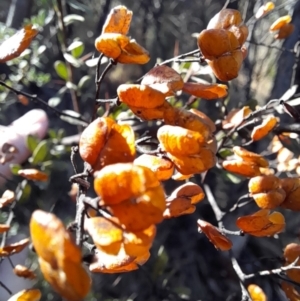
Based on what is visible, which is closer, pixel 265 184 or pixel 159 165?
pixel 159 165

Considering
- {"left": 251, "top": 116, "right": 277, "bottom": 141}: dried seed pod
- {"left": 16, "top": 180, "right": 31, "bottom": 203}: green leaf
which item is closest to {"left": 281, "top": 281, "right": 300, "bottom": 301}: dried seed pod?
{"left": 251, "top": 116, "right": 277, "bottom": 141}: dried seed pod

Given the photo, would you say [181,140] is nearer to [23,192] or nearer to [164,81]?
[164,81]

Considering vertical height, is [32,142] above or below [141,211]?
below

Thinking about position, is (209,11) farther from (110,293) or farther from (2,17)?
(110,293)

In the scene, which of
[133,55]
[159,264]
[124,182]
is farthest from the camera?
[159,264]

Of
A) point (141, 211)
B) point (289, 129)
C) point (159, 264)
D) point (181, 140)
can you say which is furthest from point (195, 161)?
point (159, 264)

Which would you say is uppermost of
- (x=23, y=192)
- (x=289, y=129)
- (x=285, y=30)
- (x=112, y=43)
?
(x=112, y=43)

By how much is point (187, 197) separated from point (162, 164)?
0.10 metres

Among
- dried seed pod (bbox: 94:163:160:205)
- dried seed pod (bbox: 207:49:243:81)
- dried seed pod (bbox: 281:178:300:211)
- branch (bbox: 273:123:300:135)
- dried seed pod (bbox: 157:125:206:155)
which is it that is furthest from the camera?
branch (bbox: 273:123:300:135)

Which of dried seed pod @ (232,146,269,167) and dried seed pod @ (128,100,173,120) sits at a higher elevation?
dried seed pod @ (128,100,173,120)

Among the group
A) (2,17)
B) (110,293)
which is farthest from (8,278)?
(2,17)

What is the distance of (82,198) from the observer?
0.46m

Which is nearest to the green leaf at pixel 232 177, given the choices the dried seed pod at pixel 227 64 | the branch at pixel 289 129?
the branch at pixel 289 129

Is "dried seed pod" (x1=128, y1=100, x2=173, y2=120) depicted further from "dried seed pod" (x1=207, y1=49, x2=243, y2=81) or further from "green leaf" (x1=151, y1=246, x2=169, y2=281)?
"green leaf" (x1=151, y1=246, x2=169, y2=281)
